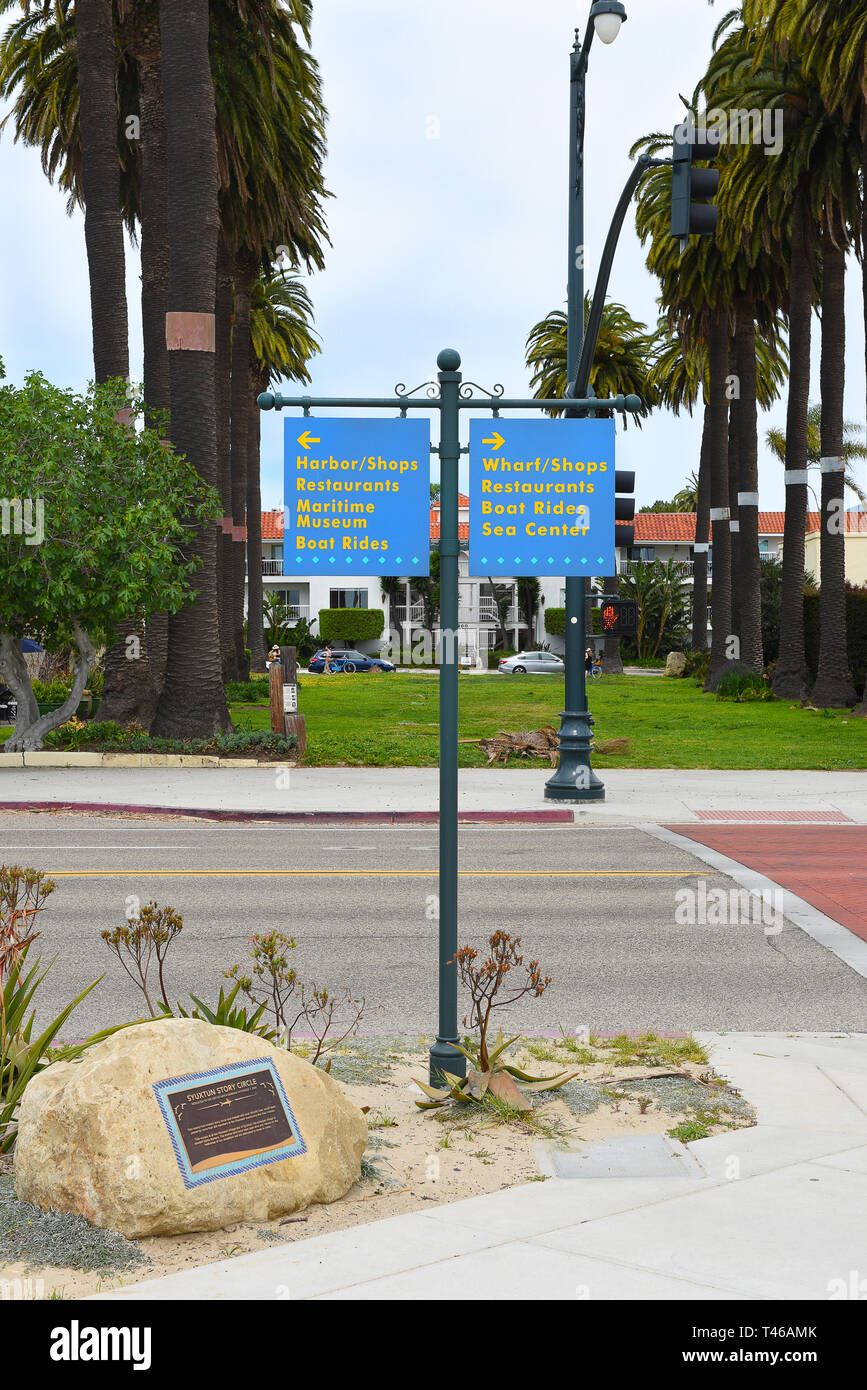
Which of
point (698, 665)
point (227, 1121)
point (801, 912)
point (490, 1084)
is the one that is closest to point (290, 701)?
point (801, 912)

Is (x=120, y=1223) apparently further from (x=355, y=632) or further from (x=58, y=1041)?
(x=355, y=632)

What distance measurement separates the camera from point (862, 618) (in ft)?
132

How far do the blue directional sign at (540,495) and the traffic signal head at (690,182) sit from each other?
19.3 feet

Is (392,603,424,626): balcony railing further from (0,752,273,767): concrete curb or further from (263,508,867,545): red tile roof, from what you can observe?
(0,752,273,767): concrete curb

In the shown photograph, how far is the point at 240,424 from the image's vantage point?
161 feet

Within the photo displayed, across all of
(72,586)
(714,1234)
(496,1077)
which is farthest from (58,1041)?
(72,586)

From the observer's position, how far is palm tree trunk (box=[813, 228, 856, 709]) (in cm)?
3538

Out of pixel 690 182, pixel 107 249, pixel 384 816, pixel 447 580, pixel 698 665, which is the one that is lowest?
pixel 384 816

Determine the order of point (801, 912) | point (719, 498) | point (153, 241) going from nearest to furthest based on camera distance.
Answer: point (801, 912) < point (153, 241) < point (719, 498)

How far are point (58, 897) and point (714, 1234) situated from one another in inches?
323

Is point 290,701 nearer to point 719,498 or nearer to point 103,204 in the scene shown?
point 103,204

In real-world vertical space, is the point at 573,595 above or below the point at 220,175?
below

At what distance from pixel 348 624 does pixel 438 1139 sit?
8495 cm

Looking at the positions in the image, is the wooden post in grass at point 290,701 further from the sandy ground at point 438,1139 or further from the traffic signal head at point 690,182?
the sandy ground at point 438,1139
